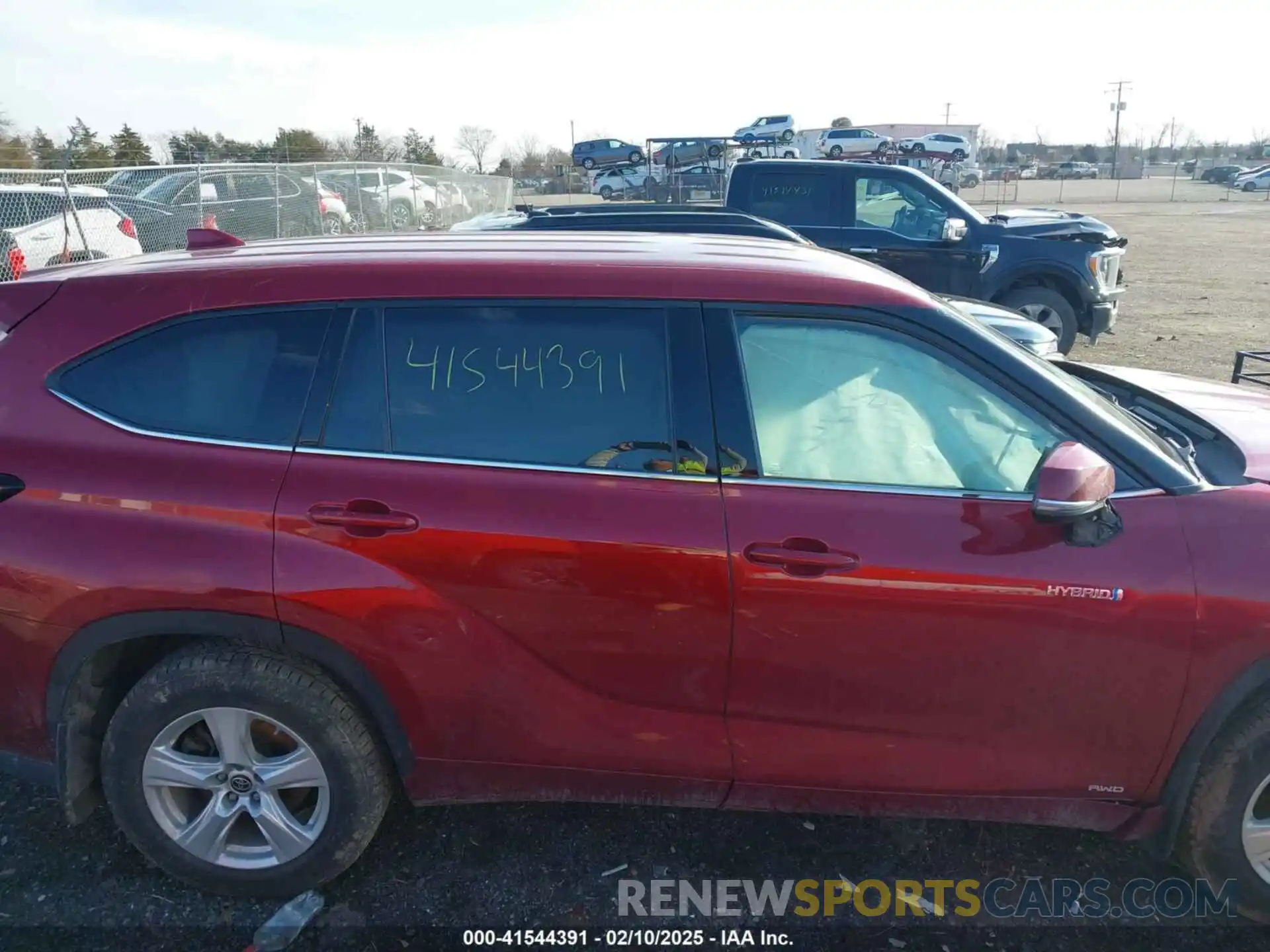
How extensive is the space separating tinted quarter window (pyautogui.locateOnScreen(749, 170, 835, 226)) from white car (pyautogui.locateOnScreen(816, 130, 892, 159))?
110 feet

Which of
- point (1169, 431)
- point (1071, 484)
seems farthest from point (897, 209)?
point (1071, 484)

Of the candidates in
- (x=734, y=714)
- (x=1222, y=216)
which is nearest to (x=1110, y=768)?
(x=734, y=714)

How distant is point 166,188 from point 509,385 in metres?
13.2

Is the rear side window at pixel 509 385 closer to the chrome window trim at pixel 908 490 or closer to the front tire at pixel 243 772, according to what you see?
the chrome window trim at pixel 908 490

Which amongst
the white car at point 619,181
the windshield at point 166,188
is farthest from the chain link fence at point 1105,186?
the windshield at point 166,188

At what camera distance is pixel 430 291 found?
8.00 ft

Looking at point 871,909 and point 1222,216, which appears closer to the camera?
point 871,909

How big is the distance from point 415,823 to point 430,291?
1774 millimetres

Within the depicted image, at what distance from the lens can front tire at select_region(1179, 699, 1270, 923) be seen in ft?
7.57

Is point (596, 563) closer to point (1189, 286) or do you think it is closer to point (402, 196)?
point (1189, 286)

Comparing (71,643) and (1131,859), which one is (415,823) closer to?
(71,643)

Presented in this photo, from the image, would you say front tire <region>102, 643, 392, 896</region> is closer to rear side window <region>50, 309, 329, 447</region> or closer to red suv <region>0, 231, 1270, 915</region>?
red suv <region>0, 231, 1270, 915</region>

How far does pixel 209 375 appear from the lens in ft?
8.11

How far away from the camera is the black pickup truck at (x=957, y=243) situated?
30.1ft
